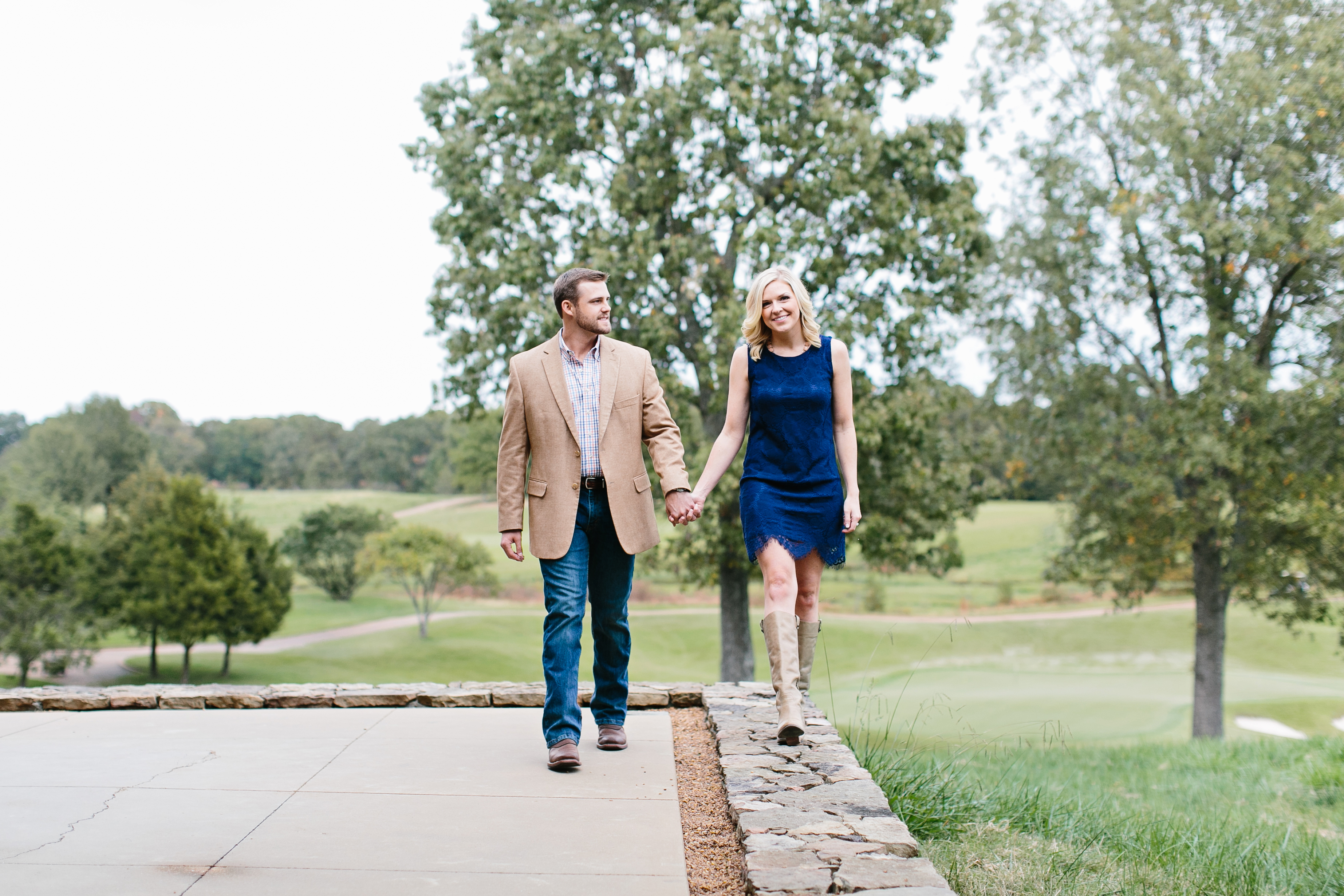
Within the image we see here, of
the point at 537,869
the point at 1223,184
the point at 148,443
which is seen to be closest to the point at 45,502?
the point at 148,443

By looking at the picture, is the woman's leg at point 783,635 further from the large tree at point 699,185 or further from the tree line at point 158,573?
the tree line at point 158,573

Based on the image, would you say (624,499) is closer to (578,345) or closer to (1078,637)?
(578,345)

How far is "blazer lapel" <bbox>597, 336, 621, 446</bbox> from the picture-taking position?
4.22 metres

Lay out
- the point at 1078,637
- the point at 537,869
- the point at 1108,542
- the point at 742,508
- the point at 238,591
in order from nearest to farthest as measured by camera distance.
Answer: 1. the point at 537,869
2. the point at 742,508
3. the point at 1108,542
4. the point at 238,591
5. the point at 1078,637

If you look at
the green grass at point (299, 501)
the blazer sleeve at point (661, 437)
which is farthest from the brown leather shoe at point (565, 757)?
the green grass at point (299, 501)

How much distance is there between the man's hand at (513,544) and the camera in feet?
13.5

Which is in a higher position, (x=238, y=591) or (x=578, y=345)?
(x=578, y=345)

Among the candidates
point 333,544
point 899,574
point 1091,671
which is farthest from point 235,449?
point 1091,671

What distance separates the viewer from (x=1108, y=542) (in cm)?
1583

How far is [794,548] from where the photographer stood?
14.2ft

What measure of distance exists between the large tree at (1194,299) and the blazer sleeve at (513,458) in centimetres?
1153

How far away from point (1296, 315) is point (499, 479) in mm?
14416

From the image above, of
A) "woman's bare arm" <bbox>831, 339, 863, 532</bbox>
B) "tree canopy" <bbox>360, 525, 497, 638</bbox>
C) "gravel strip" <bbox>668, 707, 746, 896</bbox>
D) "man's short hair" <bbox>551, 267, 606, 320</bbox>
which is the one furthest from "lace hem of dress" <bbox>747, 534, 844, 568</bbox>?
"tree canopy" <bbox>360, 525, 497, 638</bbox>

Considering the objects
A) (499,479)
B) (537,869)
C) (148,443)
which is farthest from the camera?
(148,443)
